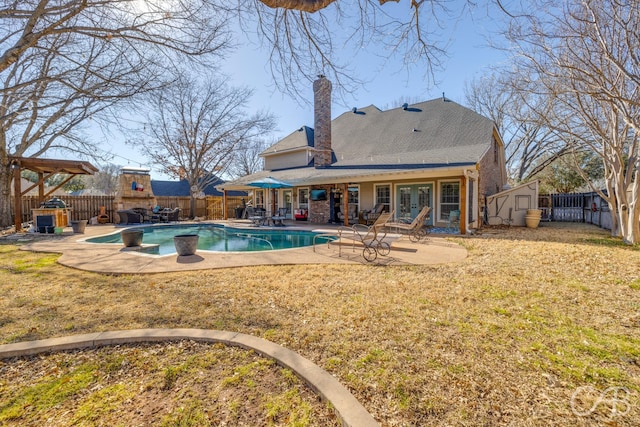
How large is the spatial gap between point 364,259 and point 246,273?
2.76 m

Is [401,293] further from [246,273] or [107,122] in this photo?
[107,122]

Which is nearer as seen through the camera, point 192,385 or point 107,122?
point 192,385

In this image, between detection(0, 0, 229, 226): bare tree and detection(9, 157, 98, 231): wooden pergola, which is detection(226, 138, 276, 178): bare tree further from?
detection(0, 0, 229, 226): bare tree

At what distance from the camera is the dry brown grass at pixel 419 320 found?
207 centimetres

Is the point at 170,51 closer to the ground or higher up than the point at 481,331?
higher up

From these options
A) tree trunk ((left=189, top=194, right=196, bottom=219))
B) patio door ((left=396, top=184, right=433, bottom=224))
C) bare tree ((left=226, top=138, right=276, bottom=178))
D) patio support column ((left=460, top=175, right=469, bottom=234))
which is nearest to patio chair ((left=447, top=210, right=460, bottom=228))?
patio door ((left=396, top=184, right=433, bottom=224))

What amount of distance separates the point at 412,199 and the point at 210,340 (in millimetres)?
12385

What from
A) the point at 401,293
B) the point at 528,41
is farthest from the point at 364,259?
the point at 528,41

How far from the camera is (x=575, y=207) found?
17.6 meters

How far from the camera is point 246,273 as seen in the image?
5445mm

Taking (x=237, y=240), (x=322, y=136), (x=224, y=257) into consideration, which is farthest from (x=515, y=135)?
(x=224, y=257)

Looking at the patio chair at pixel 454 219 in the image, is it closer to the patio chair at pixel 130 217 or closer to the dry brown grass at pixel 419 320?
the dry brown grass at pixel 419 320

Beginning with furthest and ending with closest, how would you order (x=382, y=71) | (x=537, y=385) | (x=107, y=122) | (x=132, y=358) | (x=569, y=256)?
(x=107, y=122), (x=569, y=256), (x=382, y=71), (x=132, y=358), (x=537, y=385)

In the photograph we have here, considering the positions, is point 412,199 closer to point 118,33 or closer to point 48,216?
point 118,33
